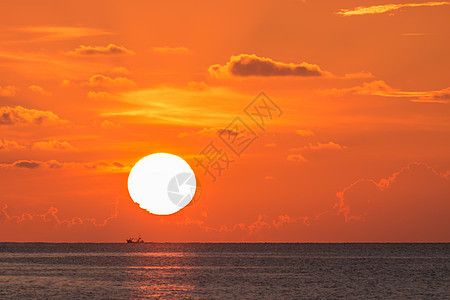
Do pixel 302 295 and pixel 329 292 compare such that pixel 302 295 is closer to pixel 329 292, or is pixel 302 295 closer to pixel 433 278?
pixel 329 292

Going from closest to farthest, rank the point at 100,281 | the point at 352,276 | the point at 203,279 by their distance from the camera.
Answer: the point at 100,281 → the point at 203,279 → the point at 352,276

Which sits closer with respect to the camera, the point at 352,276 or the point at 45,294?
the point at 45,294

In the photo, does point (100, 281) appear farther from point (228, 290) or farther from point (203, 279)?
point (228, 290)

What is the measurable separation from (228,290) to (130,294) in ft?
52.0

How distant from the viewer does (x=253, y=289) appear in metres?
108

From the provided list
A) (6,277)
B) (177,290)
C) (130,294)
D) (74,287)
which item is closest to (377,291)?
(177,290)

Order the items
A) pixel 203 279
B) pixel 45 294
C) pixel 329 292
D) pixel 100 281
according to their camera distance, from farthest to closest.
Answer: pixel 203 279
pixel 100 281
pixel 329 292
pixel 45 294

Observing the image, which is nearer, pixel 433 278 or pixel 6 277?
pixel 6 277

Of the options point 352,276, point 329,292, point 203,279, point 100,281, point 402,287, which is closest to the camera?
point 329,292

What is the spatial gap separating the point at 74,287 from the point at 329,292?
40.2 meters

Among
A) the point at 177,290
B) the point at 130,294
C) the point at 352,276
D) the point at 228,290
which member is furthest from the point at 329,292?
the point at 352,276

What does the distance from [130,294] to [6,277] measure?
39393 millimetres

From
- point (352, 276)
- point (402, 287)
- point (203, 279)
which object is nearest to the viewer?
point (402, 287)

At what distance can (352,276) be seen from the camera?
142375 millimetres
